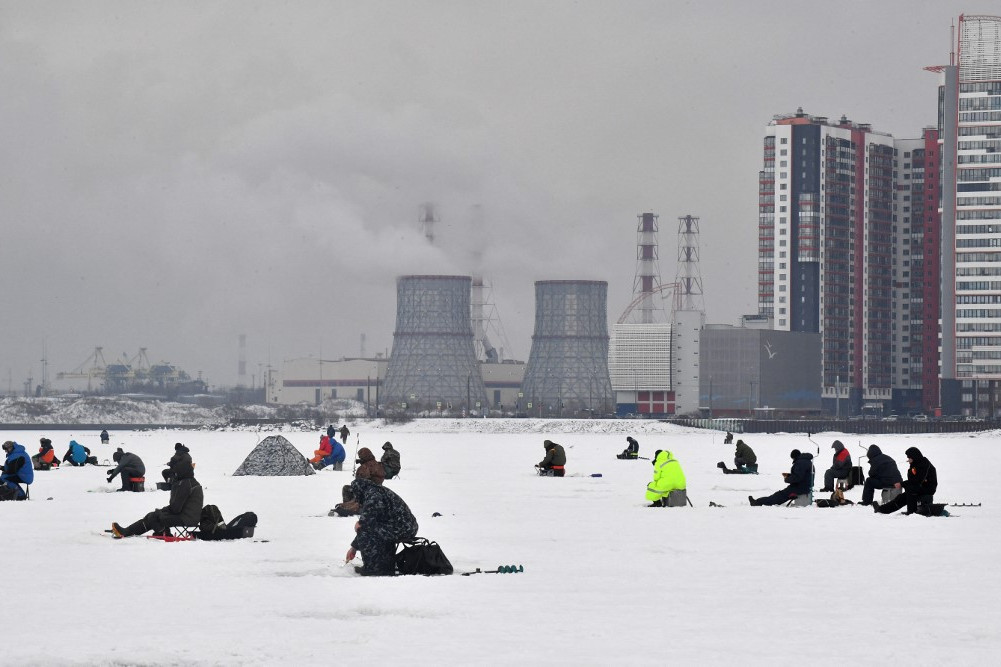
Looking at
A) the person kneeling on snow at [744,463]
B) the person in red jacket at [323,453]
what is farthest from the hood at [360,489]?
the person kneeling on snow at [744,463]

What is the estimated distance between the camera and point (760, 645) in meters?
15.0

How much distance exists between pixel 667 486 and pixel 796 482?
3004 mm

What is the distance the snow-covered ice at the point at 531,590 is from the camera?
48.6 ft

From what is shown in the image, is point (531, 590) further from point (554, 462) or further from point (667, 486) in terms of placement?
point (554, 462)

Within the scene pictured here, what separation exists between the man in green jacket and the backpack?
39.0 ft

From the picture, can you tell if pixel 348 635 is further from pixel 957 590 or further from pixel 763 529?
pixel 763 529

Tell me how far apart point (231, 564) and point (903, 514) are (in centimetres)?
1565

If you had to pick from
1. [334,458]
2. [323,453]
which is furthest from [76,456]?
[334,458]

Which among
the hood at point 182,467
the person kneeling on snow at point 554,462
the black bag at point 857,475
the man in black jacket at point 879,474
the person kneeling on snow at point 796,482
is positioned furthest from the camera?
the person kneeling on snow at point 554,462

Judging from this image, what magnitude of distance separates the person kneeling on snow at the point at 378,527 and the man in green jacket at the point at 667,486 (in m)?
14.1

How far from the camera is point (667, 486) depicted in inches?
1350

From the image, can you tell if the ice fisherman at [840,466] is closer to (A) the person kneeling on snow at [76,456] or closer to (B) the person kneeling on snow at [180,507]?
(B) the person kneeling on snow at [180,507]

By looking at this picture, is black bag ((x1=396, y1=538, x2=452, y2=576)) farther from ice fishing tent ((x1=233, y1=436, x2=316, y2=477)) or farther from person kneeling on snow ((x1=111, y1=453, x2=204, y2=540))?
ice fishing tent ((x1=233, y1=436, x2=316, y2=477))

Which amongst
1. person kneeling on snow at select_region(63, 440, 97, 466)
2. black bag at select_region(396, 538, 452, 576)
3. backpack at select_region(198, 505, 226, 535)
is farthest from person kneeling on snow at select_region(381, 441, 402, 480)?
black bag at select_region(396, 538, 452, 576)
